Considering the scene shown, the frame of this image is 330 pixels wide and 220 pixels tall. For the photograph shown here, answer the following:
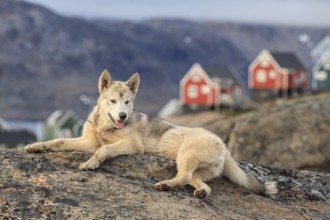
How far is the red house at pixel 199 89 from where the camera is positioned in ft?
354

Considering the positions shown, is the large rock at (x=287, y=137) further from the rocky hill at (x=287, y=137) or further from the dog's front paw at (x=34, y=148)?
the dog's front paw at (x=34, y=148)

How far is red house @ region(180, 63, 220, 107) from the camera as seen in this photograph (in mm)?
107812

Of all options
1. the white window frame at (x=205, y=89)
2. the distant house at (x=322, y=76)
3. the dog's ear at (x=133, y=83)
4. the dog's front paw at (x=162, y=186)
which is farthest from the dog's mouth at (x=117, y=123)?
the distant house at (x=322, y=76)

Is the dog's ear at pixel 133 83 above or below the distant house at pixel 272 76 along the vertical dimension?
above

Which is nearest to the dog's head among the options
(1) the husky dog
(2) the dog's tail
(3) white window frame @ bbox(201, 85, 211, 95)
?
(1) the husky dog

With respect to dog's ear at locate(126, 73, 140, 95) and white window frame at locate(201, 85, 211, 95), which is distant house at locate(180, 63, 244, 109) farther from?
dog's ear at locate(126, 73, 140, 95)

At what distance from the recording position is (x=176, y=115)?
105875mm

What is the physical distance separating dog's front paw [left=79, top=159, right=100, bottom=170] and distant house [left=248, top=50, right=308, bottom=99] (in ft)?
306

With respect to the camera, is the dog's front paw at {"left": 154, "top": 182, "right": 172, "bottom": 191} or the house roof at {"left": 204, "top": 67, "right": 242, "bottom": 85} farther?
the house roof at {"left": 204, "top": 67, "right": 242, "bottom": 85}

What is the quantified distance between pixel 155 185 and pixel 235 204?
1.51 m

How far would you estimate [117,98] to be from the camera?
1459 cm

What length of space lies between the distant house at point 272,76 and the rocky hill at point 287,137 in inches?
2852

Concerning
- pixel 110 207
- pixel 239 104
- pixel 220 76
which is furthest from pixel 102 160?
pixel 220 76

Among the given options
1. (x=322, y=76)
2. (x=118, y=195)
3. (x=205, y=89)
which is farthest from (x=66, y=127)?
(x=118, y=195)
